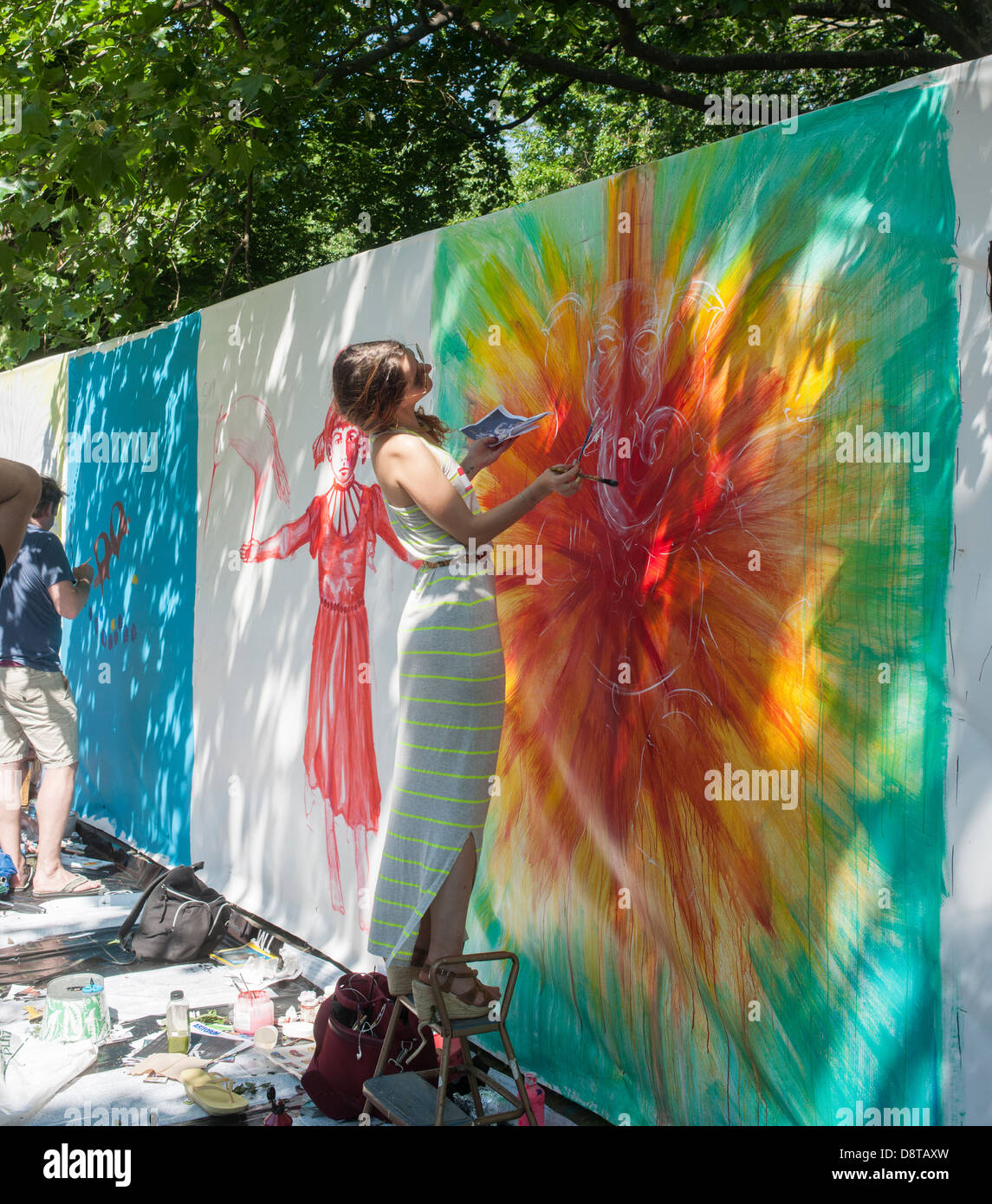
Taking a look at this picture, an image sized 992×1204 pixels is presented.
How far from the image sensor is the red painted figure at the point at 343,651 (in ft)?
13.9

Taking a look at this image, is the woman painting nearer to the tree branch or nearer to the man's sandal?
the man's sandal

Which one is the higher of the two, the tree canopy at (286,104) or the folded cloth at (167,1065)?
the tree canopy at (286,104)

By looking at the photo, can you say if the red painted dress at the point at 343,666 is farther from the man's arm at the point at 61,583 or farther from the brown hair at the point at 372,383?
the man's arm at the point at 61,583

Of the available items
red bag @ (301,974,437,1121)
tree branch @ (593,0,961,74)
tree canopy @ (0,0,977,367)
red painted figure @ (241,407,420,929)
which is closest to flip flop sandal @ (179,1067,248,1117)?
red bag @ (301,974,437,1121)

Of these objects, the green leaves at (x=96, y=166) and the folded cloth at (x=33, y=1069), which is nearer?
the folded cloth at (x=33, y=1069)

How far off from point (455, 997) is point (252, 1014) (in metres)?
1.38

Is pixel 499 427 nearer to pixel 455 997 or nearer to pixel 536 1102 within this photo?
pixel 455 997

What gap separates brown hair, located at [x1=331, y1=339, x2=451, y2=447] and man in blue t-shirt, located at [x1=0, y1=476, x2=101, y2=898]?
10.3 feet

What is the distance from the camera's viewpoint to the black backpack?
460 cm

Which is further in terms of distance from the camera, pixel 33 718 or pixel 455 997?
pixel 33 718

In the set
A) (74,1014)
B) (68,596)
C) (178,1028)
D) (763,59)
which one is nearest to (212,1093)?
(178,1028)

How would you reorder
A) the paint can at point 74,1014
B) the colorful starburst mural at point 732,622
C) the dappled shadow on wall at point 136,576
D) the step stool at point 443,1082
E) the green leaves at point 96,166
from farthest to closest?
the dappled shadow on wall at point 136,576 < the green leaves at point 96,166 < the paint can at point 74,1014 < the step stool at point 443,1082 < the colorful starburst mural at point 732,622

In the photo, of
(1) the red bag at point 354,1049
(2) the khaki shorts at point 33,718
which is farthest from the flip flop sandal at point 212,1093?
(2) the khaki shorts at point 33,718

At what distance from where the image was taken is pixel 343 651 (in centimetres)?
439
